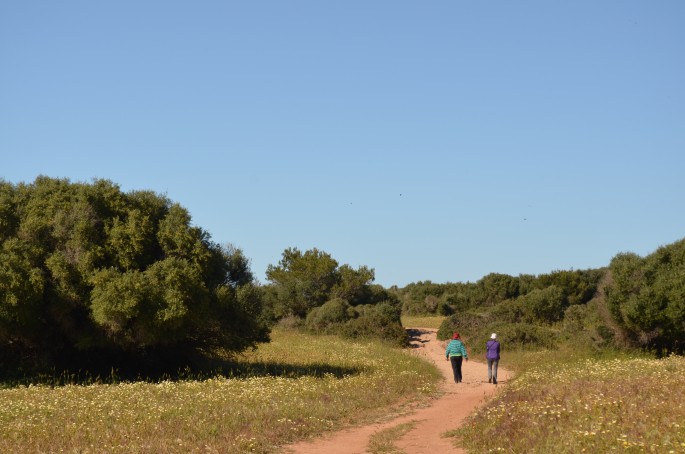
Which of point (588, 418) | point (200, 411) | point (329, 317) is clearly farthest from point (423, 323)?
point (588, 418)

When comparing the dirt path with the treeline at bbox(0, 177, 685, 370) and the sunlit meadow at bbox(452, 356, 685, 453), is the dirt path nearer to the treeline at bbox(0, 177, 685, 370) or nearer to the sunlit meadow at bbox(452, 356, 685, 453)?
the sunlit meadow at bbox(452, 356, 685, 453)

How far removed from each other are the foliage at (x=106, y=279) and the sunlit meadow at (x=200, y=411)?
1942 mm

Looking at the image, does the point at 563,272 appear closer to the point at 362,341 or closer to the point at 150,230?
the point at 362,341

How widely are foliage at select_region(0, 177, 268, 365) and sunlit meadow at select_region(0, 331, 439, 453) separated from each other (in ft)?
6.37

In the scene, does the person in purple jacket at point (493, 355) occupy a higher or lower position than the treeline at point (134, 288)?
lower

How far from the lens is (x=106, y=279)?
63.2ft

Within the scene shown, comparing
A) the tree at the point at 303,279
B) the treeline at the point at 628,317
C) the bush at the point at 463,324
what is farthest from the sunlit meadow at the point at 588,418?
the tree at the point at 303,279

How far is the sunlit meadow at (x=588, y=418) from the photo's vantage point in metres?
9.65

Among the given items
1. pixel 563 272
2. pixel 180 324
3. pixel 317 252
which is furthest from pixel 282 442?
pixel 563 272

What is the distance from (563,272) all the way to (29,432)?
66.4 meters

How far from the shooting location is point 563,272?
71.1m

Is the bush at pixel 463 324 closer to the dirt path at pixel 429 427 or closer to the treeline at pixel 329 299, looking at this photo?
the treeline at pixel 329 299

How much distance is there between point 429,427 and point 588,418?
4372 mm

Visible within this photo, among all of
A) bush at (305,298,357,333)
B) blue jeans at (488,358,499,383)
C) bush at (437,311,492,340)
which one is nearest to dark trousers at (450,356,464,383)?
blue jeans at (488,358,499,383)
